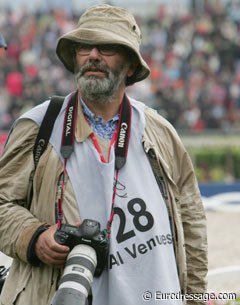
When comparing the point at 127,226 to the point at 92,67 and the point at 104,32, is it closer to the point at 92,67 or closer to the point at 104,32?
the point at 92,67

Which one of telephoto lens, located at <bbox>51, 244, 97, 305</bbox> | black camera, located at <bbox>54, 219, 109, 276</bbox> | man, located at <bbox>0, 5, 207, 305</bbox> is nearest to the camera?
telephoto lens, located at <bbox>51, 244, 97, 305</bbox>

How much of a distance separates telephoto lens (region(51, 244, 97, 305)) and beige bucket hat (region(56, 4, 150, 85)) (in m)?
0.92

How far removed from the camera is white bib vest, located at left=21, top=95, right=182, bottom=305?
12.2 feet

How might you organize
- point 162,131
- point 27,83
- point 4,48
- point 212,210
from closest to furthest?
point 162,131 → point 4,48 → point 212,210 → point 27,83

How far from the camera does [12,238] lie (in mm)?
3775

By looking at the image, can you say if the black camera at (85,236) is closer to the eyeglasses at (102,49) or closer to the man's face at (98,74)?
the man's face at (98,74)

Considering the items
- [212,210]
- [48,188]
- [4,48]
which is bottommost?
[212,210]

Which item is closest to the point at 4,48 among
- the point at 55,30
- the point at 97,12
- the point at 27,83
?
the point at 97,12

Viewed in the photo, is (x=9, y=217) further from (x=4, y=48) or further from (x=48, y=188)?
(x=4, y=48)

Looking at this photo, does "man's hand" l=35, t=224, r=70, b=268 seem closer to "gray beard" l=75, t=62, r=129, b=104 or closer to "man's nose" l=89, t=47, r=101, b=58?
"gray beard" l=75, t=62, r=129, b=104

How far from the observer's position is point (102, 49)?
12.8 feet

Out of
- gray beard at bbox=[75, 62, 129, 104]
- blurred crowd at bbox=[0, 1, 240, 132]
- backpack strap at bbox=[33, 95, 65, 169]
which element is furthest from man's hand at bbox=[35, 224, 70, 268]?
blurred crowd at bbox=[0, 1, 240, 132]

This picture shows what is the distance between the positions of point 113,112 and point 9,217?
66 centimetres

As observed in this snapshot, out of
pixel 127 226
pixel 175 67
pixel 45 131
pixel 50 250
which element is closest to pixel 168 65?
pixel 175 67
